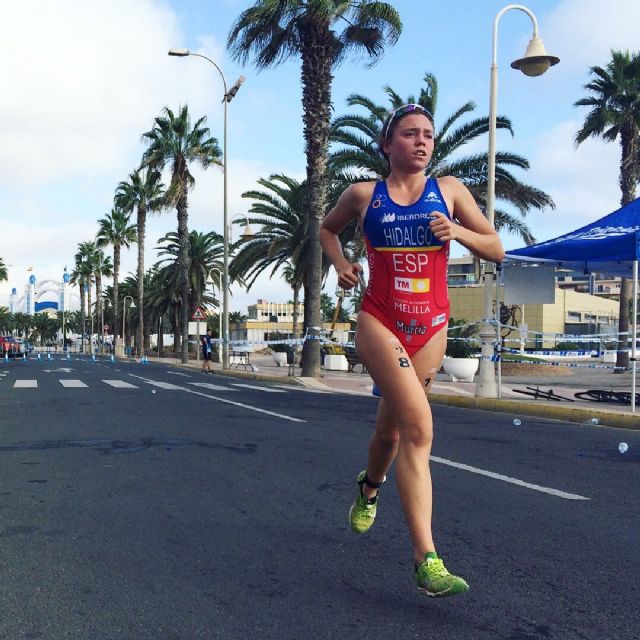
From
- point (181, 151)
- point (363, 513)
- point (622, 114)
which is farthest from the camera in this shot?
point (181, 151)

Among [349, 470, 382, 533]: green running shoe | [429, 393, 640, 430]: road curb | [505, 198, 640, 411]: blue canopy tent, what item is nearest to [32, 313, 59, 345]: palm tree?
[429, 393, 640, 430]: road curb

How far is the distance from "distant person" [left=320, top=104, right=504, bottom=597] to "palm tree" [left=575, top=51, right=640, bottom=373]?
85.7 feet

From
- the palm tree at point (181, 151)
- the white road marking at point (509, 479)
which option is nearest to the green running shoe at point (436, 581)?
the white road marking at point (509, 479)

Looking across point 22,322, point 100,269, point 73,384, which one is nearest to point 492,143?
point 73,384

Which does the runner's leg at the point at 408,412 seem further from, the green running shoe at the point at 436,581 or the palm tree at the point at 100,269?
the palm tree at the point at 100,269

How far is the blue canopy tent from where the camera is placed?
10.6 meters

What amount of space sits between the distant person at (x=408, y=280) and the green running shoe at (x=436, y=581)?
4.9 inches

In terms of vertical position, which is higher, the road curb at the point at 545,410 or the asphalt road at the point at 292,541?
the asphalt road at the point at 292,541

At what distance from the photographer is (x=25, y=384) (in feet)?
56.1

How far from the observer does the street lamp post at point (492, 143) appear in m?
13.6

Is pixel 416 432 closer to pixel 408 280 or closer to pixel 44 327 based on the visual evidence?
pixel 408 280

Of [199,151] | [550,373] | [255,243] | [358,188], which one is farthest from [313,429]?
[199,151]

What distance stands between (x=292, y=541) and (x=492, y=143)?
12.3 metres

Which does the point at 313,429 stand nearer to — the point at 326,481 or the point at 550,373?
the point at 326,481
